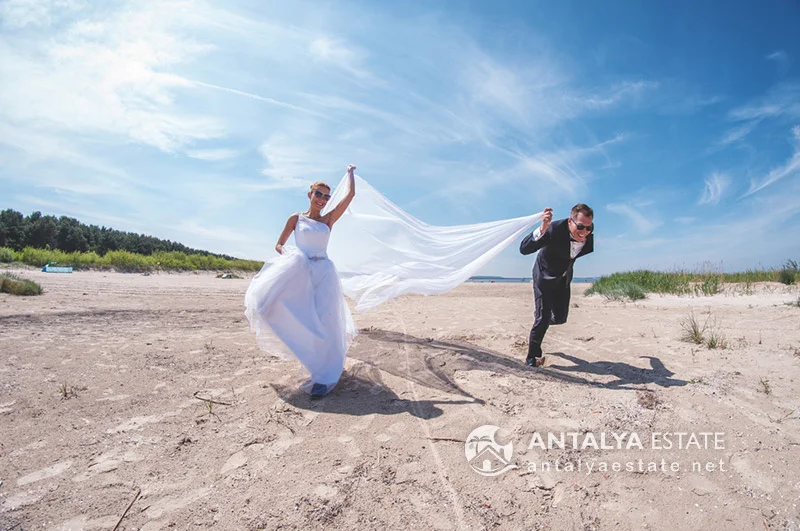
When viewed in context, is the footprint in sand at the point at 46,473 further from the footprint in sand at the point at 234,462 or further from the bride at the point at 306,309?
the bride at the point at 306,309

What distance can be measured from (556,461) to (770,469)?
126 cm

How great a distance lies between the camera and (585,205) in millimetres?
4512

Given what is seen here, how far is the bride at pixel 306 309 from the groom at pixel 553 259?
244 cm

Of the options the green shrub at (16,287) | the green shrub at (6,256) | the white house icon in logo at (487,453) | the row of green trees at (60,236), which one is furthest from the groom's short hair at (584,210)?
the row of green trees at (60,236)

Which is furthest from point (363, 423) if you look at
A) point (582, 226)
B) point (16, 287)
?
point (16, 287)

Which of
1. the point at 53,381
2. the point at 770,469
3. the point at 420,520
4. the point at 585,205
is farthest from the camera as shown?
the point at 585,205

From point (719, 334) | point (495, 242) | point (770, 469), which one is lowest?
point (770, 469)

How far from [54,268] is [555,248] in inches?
972

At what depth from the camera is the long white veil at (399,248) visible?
18.1 feet

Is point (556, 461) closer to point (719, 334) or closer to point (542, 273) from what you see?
point (542, 273)

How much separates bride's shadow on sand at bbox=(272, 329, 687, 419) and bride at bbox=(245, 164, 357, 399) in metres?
0.31

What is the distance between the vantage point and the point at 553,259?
4.79m

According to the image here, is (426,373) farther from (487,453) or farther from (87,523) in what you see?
(87,523)

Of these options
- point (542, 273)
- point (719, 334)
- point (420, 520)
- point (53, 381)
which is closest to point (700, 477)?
point (420, 520)
